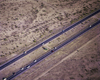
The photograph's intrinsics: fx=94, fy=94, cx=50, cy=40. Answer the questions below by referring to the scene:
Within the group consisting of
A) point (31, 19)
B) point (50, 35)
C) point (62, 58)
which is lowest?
point (62, 58)

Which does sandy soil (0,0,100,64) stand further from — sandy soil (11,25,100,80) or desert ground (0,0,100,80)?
sandy soil (11,25,100,80)

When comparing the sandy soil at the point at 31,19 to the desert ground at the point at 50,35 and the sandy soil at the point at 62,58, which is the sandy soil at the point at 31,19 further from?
the sandy soil at the point at 62,58

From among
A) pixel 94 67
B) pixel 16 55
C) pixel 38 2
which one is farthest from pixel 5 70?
pixel 38 2

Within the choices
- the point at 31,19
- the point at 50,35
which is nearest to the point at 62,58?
the point at 50,35

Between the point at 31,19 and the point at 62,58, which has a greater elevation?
the point at 31,19

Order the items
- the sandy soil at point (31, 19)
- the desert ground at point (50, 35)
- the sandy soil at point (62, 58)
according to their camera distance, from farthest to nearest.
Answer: the sandy soil at point (31, 19) < the desert ground at point (50, 35) < the sandy soil at point (62, 58)

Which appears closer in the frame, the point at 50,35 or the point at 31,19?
the point at 50,35

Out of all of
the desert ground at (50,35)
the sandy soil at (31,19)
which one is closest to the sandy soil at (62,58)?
the desert ground at (50,35)

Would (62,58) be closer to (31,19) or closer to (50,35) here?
(50,35)

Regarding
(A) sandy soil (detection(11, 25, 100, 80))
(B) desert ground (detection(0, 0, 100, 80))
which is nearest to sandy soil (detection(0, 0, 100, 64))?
(B) desert ground (detection(0, 0, 100, 80))

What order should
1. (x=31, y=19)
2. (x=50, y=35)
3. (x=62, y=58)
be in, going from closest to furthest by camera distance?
(x=62, y=58) < (x=50, y=35) < (x=31, y=19)
